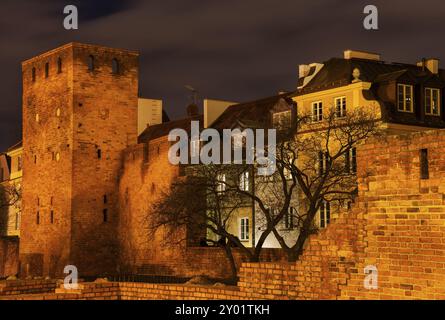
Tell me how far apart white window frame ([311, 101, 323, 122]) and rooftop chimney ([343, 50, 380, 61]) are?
2845mm

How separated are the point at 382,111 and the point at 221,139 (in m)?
10.0

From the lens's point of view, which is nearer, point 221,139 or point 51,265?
point 221,139

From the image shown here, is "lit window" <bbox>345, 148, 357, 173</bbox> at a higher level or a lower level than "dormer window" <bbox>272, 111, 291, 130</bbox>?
lower

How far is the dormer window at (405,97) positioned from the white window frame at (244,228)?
10004mm

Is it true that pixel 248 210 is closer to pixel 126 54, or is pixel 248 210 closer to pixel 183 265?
pixel 183 265

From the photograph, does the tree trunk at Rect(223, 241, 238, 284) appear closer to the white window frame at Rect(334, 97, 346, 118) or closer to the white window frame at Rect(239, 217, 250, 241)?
the white window frame at Rect(334, 97, 346, 118)

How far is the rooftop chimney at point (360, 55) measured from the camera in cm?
4078

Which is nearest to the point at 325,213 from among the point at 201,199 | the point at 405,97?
the point at 201,199

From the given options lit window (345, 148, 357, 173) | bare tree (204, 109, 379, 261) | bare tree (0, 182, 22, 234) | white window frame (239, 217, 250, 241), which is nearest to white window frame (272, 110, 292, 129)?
bare tree (204, 109, 379, 261)

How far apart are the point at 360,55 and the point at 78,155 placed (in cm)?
1607

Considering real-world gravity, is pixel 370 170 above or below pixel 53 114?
below

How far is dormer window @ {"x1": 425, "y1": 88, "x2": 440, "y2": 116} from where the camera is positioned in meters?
38.8
